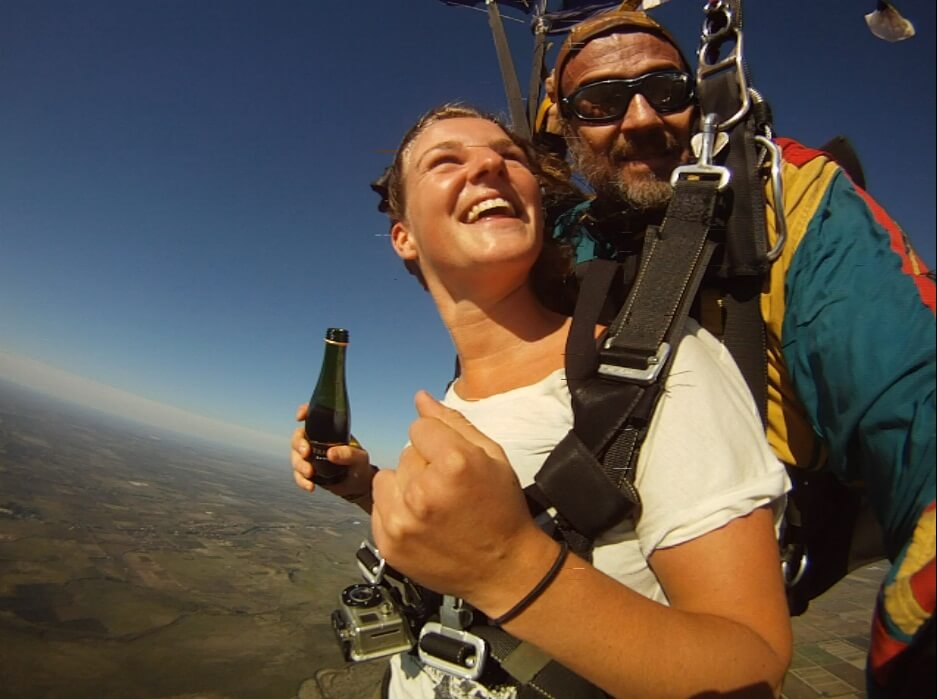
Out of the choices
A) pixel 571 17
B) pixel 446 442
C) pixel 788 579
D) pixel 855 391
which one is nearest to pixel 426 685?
pixel 446 442

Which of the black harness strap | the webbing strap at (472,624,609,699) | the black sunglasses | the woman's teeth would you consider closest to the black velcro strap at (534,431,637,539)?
the black harness strap

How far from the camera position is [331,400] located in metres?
2.38

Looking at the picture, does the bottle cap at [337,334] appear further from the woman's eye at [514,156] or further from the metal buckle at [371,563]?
the woman's eye at [514,156]

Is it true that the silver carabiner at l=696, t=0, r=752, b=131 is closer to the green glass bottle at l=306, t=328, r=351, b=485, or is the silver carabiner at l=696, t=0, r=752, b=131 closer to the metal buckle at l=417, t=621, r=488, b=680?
the metal buckle at l=417, t=621, r=488, b=680

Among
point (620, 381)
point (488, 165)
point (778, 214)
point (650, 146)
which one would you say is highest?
point (650, 146)

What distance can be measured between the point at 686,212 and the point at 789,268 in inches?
12.2

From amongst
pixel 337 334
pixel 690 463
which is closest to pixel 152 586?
pixel 337 334

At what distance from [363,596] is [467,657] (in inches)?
23.2

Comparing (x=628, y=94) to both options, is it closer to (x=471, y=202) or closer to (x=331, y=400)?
(x=471, y=202)

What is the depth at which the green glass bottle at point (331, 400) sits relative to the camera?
90.3 inches

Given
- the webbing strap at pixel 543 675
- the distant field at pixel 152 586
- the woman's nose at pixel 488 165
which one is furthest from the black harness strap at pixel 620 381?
the distant field at pixel 152 586

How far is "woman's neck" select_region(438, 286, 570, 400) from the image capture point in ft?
5.34

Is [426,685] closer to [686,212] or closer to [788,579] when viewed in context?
[788,579]

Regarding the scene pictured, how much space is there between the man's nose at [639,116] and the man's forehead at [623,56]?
0.16m
